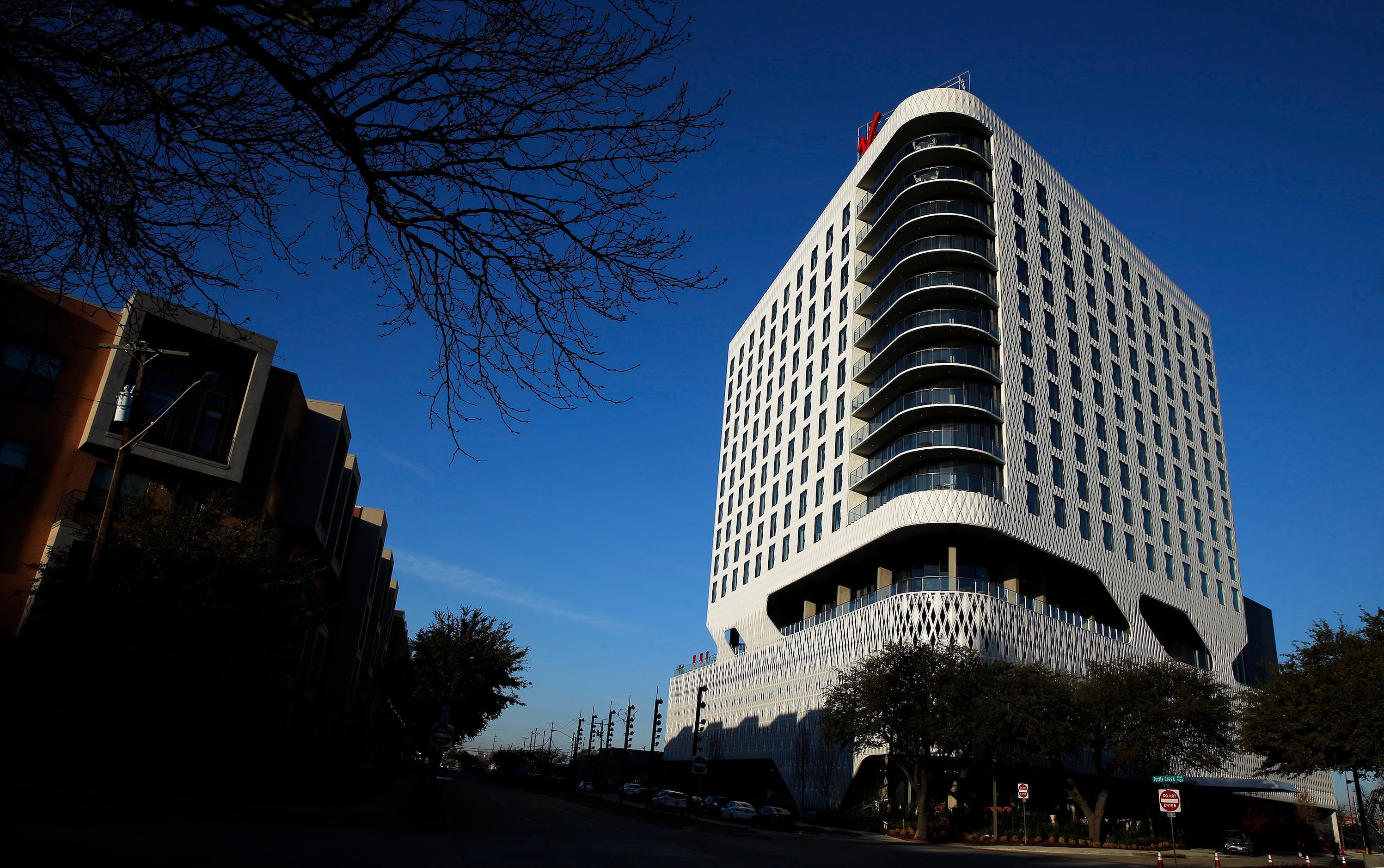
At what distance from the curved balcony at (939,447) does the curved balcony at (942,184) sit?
16.2 metres

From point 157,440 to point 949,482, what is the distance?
3785 cm

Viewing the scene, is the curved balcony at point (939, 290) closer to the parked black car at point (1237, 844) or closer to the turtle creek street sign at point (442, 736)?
the parked black car at point (1237, 844)

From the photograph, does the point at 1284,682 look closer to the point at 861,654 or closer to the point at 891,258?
the point at 861,654

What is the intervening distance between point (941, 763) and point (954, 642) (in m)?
6.31

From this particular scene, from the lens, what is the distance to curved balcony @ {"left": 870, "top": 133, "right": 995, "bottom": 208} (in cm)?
5462

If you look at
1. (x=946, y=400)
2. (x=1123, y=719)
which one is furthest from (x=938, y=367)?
(x=1123, y=719)

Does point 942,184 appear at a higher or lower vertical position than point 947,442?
higher

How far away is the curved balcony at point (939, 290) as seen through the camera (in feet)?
170

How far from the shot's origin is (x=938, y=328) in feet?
167

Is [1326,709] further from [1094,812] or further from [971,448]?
[971,448]

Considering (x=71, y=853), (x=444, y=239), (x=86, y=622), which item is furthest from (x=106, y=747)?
(x=444, y=239)

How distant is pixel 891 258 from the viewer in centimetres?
5706

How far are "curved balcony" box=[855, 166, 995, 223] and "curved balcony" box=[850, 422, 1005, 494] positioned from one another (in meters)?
16.2

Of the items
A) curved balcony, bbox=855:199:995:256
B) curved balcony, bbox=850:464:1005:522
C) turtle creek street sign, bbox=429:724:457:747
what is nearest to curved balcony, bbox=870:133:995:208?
curved balcony, bbox=855:199:995:256
